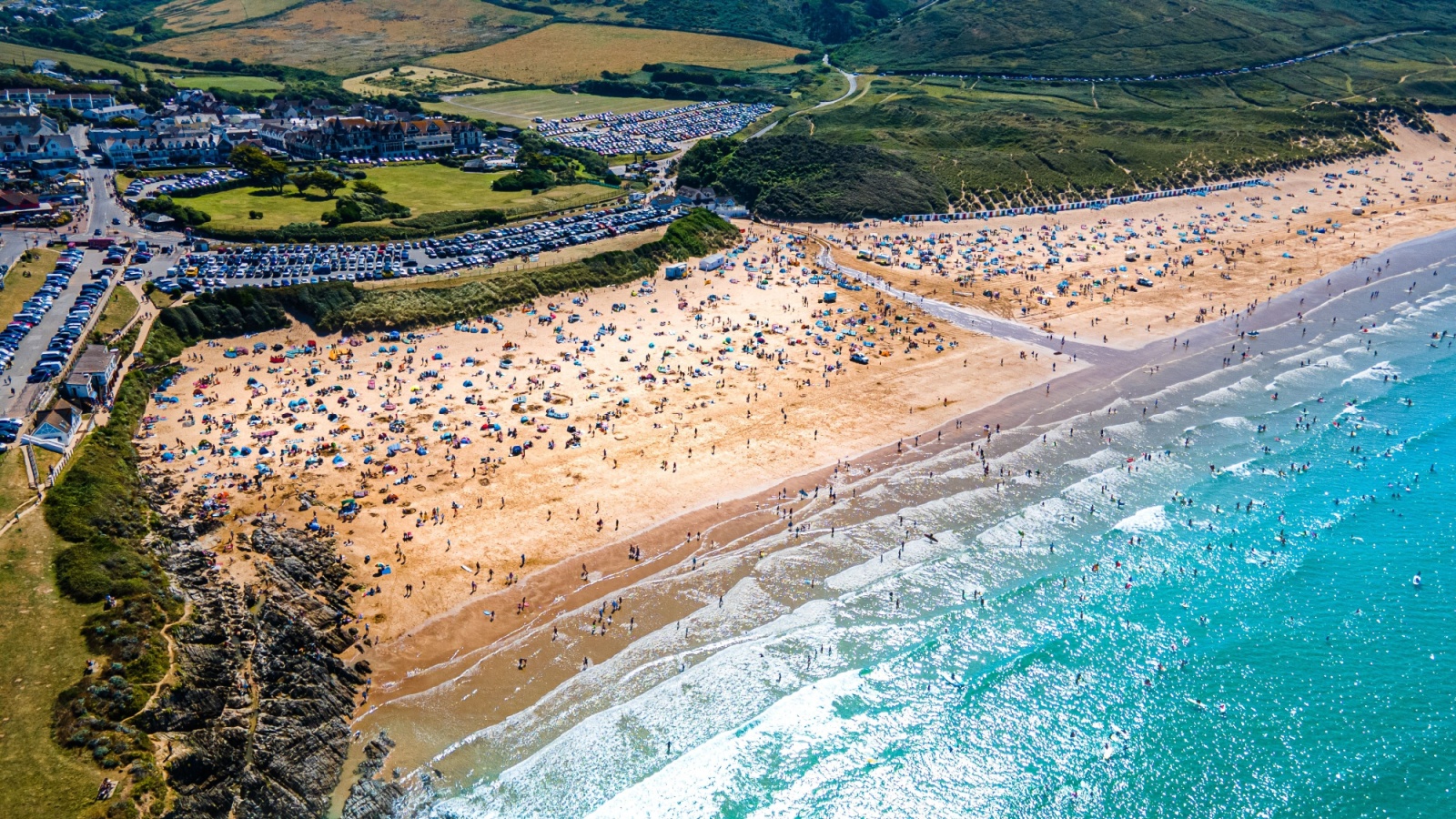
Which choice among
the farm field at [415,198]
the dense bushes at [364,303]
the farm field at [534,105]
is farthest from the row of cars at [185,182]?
the farm field at [534,105]

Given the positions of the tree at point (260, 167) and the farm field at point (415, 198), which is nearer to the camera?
the farm field at point (415, 198)

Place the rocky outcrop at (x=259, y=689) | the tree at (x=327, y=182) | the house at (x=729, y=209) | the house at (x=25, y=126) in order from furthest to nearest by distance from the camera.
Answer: the house at (x=729, y=209) < the house at (x=25, y=126) < the tree at (x=327, y=182) < the rocky outcrop at (x=259, y=689)

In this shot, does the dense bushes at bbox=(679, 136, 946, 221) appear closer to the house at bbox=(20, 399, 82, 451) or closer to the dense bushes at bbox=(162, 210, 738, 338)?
the dense bushes at bbox=(162, 210, 738, 338)

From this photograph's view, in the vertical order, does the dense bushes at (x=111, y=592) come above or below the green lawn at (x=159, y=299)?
below

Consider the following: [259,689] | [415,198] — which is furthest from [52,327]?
[415,198]

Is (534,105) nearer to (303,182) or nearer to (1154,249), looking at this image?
(303,182)

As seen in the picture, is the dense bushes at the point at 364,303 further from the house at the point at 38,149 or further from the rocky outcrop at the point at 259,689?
the house at the point at 38,149

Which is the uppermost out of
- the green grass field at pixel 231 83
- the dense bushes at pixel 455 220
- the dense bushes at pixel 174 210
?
the green grass field at pixel 231 83
